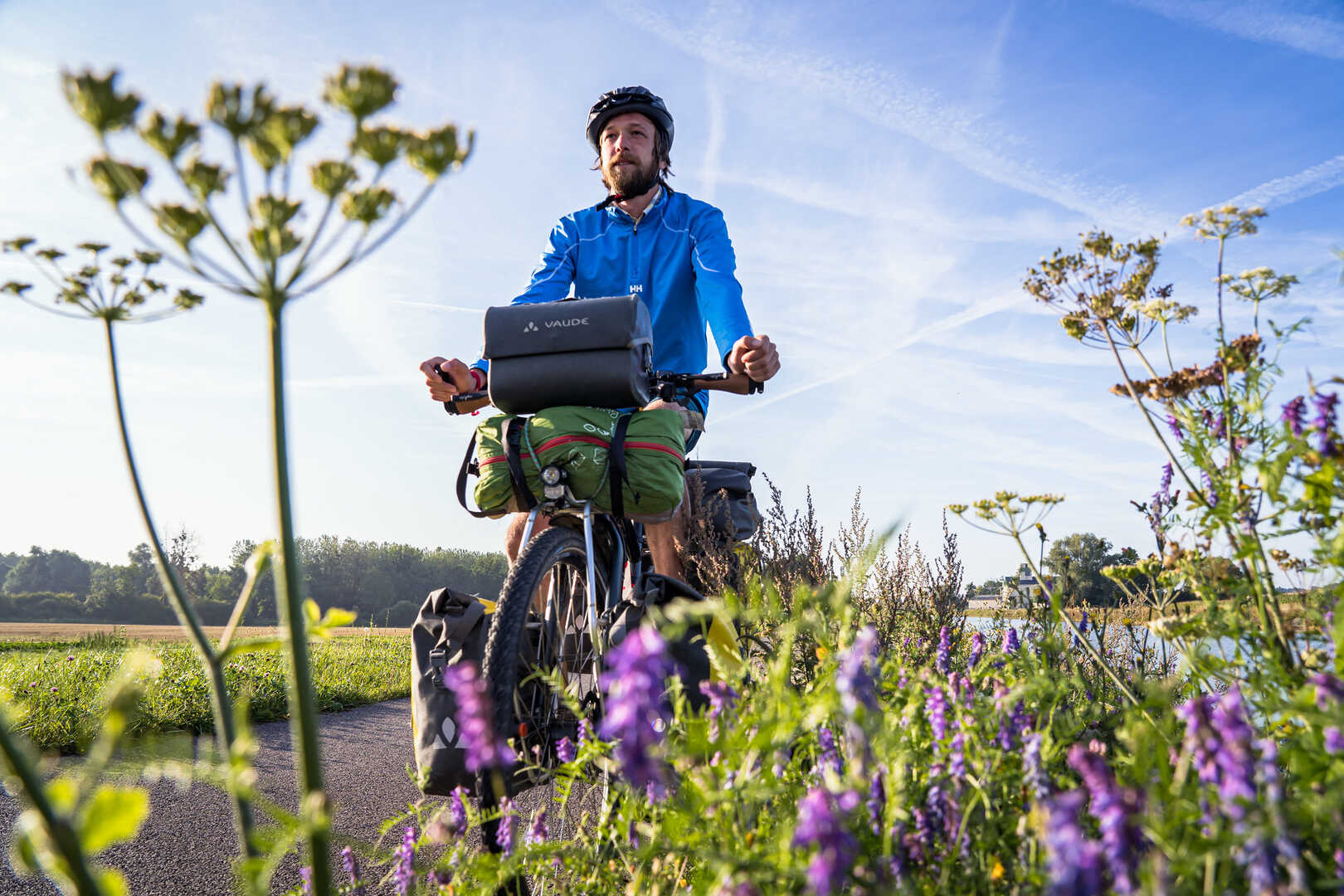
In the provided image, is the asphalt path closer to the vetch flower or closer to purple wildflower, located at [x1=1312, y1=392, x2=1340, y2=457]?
the vetch flower

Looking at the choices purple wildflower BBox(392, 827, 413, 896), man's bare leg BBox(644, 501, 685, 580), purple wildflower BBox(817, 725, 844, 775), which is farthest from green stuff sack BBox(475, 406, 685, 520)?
purple wildflower BBox(817, 725, 844, 775)

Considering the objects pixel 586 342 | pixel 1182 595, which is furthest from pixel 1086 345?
pixel 586 342

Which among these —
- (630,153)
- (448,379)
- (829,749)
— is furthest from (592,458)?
(630,153)

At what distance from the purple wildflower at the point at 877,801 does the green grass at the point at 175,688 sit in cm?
320

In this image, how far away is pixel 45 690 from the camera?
608 cm

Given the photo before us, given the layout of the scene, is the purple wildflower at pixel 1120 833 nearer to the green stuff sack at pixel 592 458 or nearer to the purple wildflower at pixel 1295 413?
the purple wildflower at pixel 1295 413

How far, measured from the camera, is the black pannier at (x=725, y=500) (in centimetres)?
456

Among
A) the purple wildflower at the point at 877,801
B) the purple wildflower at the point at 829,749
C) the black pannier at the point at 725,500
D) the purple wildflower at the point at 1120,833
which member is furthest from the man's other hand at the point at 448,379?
the purple wildflower at the point at 1120,833

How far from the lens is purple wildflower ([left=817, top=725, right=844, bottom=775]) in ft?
4.28

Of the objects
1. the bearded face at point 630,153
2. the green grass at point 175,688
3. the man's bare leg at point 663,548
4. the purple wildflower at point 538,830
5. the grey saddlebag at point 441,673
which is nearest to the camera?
the purple wildflower at point 538,830

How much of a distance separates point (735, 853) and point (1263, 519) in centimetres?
124

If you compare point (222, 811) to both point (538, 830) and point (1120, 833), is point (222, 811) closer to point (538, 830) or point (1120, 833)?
point (538, 830)

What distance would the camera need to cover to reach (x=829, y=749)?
1.35 metres

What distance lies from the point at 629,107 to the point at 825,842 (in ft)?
14.5
